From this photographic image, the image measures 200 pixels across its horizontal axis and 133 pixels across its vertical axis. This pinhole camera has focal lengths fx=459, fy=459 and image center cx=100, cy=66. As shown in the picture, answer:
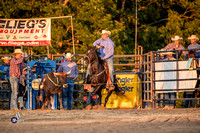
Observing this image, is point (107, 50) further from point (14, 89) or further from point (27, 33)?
point (27, 33)

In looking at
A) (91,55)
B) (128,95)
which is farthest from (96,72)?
(128,95)

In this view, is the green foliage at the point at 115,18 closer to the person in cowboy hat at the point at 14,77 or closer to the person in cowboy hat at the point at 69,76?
the person in cowboy hat at the point at 69,76

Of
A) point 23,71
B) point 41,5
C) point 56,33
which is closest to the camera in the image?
point 23,71

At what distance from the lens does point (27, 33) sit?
1864cm

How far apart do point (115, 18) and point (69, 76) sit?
52.2ft

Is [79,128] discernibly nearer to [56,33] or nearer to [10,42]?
[10,42]

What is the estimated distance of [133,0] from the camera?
110ft

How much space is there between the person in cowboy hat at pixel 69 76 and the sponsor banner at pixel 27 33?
72.9 inches

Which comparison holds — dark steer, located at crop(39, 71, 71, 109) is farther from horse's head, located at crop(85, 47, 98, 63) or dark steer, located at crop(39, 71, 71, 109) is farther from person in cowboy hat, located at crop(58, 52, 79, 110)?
horse's head, located at crop(85, 47, 98, 63)

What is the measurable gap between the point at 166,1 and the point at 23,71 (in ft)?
63.8

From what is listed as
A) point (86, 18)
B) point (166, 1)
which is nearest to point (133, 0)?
point (166, 1)

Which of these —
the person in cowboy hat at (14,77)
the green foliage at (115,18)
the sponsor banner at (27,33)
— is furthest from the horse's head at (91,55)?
the green foliage at (115,18)

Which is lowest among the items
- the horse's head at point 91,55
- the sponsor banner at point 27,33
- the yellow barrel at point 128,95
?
the yellow barrel at point 128,95

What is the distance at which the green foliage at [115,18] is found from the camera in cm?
2733
